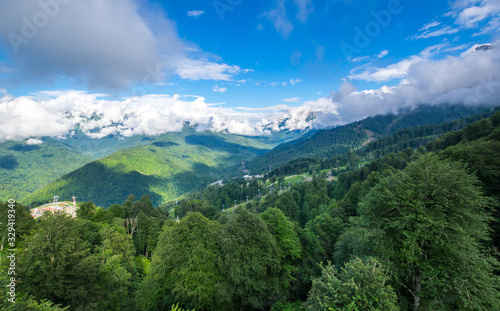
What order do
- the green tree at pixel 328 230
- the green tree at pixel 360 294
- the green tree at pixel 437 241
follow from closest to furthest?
the green tree at pixel 360 294
the green tree at pixel 437 241
the green tree at pixel 328 230

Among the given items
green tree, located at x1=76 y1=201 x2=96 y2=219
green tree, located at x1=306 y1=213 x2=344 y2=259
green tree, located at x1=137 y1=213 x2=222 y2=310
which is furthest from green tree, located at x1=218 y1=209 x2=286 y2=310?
green tree, located at x1=76 y1=201 x2=96 y2=219

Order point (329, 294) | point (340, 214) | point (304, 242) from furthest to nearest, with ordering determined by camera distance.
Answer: point (340, 214) < point (304, 242) < point (329, 294)

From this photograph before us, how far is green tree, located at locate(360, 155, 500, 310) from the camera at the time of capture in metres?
12.7

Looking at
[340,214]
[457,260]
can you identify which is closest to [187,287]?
[457,260]

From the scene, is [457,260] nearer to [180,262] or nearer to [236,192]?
[180,262]

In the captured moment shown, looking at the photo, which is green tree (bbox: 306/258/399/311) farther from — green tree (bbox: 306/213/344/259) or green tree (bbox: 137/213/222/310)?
green tree (bbox: 306/213/344/259)

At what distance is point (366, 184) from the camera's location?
48.3 m

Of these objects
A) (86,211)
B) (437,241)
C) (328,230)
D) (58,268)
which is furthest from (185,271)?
(86,211)

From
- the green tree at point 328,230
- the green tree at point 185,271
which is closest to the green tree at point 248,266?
the green tree at point 185,271

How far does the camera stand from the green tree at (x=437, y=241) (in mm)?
12723

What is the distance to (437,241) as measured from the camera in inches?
529

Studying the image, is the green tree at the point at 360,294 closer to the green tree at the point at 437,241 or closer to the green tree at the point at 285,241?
the green tree at the point at 437,241

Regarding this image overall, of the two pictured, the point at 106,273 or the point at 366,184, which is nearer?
the point at 106,273

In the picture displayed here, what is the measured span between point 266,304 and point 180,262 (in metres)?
11.0
